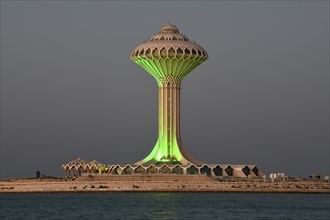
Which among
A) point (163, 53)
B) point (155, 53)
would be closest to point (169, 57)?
point (163, 53)

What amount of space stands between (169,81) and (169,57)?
4.88 metres

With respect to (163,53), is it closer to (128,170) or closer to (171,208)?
(128,170)

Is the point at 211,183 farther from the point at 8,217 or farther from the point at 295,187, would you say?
the point at 8,217

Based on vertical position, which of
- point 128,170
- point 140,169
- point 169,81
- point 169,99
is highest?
point 169,81

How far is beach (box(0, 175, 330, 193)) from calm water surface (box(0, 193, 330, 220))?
14965mm

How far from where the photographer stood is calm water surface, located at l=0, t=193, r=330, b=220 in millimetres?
96150

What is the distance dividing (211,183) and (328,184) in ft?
61.7

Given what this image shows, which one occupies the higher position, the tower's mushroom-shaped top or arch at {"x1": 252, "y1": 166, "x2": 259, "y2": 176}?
the tower's mushroom-shaped top

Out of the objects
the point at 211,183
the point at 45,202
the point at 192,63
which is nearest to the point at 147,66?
the point at 192,63

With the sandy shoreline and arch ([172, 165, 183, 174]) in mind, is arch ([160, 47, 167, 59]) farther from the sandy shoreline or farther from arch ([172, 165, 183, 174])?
the sandy shoreline

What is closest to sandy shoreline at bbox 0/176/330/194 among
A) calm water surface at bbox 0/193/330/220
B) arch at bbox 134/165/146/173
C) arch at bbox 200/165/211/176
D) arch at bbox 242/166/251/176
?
arch at bbox 134/165/146/173

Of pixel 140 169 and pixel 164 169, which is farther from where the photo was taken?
pixel 140 169

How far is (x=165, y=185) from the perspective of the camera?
15088cm

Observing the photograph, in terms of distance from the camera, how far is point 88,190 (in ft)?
500
